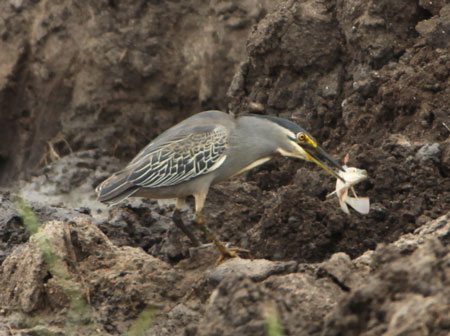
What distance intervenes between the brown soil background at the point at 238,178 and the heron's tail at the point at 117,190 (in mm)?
206

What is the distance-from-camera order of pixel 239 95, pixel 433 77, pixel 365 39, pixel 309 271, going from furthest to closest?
pixel 239 95 < pixel 365 39 < pixel 433 77 < pixel 309 271

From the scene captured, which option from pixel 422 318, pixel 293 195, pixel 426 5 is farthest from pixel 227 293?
pixel 426 5

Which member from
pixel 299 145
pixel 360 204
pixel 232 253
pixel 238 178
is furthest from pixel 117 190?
pixel 360 204

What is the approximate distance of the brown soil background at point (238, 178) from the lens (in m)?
4.35

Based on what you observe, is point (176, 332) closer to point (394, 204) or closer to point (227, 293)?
point (227, 293)

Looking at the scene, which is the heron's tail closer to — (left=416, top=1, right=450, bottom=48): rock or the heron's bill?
the heron's bill

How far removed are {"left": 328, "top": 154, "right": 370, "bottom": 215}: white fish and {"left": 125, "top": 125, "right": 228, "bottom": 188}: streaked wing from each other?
3.02 feet

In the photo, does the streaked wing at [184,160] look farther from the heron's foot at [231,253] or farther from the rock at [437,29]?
the rock at [437,29]

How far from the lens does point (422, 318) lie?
11.8ft

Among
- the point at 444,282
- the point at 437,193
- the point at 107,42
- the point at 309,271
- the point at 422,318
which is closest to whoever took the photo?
the point at 422,318

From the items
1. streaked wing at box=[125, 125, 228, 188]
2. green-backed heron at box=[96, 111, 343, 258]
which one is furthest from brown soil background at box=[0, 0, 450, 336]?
streaked wing at box=[125, 125, 228, 188]

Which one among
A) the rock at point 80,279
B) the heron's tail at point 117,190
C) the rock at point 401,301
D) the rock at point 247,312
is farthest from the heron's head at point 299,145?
the rock at point 401,301

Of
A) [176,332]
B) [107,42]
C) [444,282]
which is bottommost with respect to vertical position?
[107,42]

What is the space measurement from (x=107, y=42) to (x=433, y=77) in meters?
4.67
